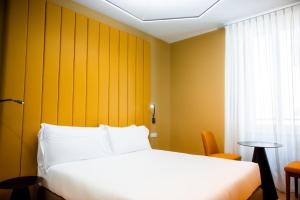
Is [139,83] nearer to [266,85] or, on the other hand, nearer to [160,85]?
[160,85]

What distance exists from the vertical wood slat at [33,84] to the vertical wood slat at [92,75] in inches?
24.8

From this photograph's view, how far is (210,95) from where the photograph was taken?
379cm

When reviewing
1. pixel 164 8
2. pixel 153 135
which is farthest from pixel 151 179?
pixel 164 8

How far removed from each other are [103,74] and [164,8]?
4.33 feet

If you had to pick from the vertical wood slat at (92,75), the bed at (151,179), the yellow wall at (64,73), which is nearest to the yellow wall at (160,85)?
the yellow wall at (64,73)

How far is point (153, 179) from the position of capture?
5.29 feet

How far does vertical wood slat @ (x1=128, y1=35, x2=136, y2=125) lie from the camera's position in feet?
11.2

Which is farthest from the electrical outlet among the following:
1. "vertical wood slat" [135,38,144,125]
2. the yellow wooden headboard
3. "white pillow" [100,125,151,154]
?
"white pillow" [100,125,151,154]

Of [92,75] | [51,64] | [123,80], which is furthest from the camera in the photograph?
[123,80]

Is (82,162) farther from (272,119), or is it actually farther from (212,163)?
(272,119)

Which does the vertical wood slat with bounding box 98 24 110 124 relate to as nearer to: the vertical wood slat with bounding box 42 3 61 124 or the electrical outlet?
the vertical wood slat with bounding box 42 3 61 124

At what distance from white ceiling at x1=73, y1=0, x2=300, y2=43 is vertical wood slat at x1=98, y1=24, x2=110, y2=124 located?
0.36m

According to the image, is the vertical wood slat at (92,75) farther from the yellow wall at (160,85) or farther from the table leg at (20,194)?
the table leg at (20,194)

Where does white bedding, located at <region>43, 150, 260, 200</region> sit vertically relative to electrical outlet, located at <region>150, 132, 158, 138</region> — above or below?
below
